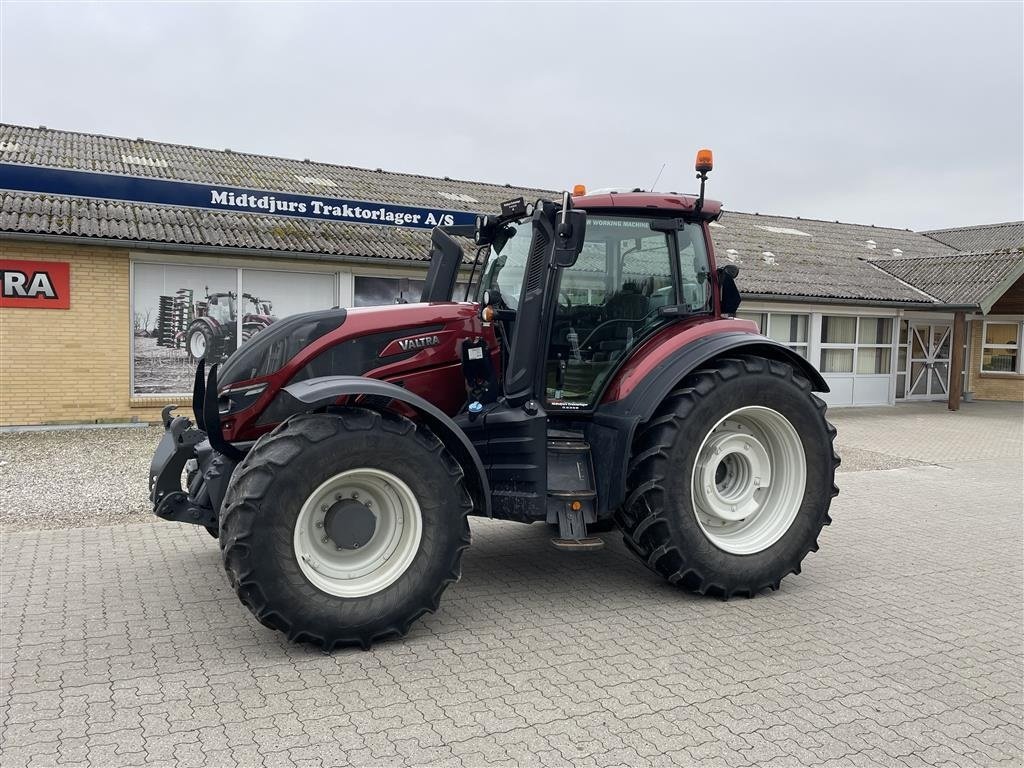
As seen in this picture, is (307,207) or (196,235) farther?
(196,235)

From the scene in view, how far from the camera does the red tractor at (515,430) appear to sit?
393 centimetres

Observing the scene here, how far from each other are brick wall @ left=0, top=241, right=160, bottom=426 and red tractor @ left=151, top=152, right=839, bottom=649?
310 inches

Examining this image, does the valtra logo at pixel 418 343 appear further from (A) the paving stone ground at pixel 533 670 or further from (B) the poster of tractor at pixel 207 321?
(B) the poster of tractor at pixel 207 321

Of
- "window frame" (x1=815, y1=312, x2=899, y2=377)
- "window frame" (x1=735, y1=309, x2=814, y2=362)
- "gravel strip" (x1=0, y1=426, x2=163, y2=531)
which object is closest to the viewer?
"gravel strip" (x1=0, y1=426, x2=163, y2=531)

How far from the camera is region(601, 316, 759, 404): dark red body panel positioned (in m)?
4.84

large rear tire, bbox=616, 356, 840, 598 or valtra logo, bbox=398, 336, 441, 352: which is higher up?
valtra logo, bbox=398, 336, 441, 352

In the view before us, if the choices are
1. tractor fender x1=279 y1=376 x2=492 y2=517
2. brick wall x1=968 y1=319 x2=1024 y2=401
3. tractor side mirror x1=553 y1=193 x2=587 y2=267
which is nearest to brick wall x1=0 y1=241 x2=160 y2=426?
tractor fender x1=279 y1=376 x2=492 y2=517

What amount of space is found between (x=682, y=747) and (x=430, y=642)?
149 centimetres

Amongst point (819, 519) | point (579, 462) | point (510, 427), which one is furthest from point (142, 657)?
point (819, 519)

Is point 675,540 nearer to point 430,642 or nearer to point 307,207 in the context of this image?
point 430,642

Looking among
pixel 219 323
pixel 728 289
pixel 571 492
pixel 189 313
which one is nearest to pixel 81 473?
pixel 189 313

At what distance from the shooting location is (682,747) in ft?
10.3

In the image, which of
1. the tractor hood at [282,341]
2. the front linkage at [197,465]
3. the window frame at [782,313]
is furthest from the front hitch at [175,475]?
the window frame at [782,313]

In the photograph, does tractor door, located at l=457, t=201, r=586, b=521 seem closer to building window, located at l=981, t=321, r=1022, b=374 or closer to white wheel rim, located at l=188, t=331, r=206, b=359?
white wheel rim, located at l=188, t=331, r=206, b=359
